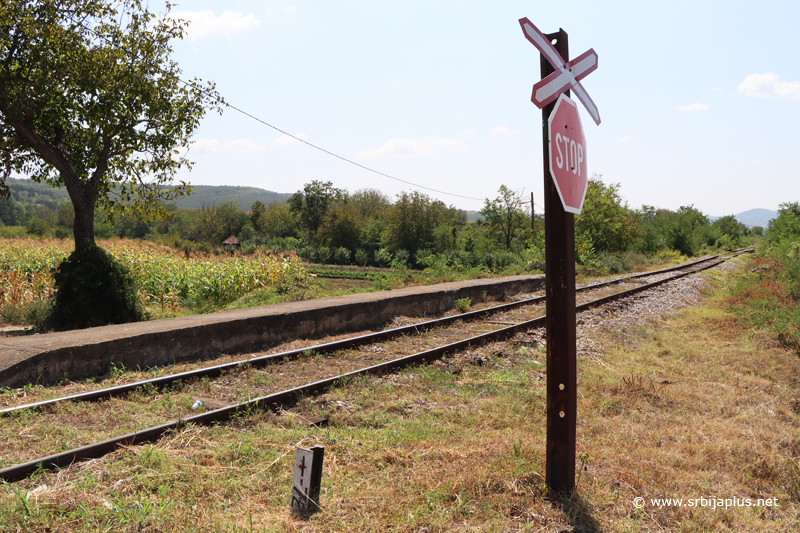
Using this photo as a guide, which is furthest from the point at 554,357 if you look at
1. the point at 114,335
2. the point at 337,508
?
the point at 114,335

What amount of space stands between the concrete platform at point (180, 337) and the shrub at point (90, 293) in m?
1.89

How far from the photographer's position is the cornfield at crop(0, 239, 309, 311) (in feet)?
40.8

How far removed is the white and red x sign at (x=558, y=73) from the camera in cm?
309

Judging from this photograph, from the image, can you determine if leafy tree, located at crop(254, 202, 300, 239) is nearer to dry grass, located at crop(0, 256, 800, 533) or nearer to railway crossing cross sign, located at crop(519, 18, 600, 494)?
dry grass, located at crop(0, 256, 800, 533)

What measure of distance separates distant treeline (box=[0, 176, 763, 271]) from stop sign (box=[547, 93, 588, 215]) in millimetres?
15452

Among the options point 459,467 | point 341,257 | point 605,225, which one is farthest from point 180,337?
point 341,257

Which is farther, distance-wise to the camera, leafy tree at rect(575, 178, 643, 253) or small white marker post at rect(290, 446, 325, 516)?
leafy tree at rect(575, 178, 643, 253)

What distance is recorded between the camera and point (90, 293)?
984cm

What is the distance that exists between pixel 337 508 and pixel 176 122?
38.1 ft

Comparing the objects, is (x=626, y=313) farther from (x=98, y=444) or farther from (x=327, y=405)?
(x=98, y=444)

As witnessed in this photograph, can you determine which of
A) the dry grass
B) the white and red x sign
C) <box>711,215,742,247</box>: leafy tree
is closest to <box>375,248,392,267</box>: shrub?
the dry grass

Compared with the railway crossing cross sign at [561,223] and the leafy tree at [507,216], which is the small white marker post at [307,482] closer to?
the railway crossing cross sign at [561,223]

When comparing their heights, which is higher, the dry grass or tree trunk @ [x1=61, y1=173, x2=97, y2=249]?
tree trunk @ [x1=61, y1=173, x2=97, y2=249]

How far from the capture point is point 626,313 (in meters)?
13.3
